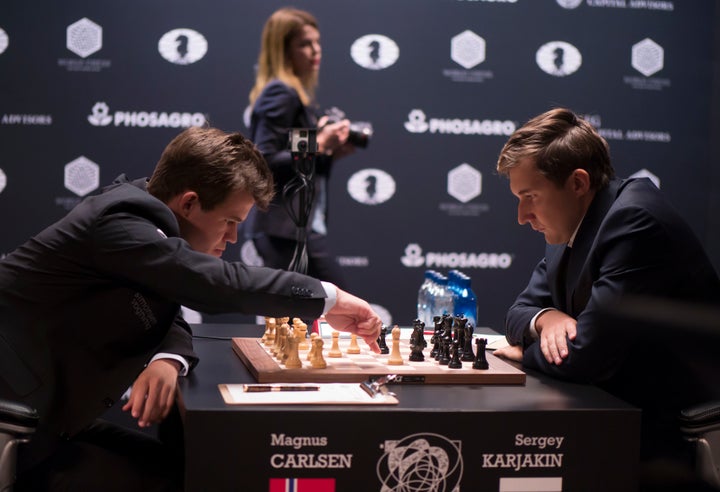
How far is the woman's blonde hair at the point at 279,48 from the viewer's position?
184 inches

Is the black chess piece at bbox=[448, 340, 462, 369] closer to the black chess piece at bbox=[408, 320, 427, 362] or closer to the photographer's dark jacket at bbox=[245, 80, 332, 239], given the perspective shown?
the black chess piece at bbox=[408, 320, 427, 362]

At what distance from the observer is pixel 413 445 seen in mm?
1802

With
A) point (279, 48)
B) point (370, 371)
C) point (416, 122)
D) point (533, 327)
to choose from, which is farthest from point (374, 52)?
point (370, 371)

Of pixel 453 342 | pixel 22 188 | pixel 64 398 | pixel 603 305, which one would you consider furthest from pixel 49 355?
pixel 22 188

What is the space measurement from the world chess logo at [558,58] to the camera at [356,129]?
3.76 feet

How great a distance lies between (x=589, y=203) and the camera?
2.46 metres

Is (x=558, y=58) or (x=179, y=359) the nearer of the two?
(x=179, y=359)

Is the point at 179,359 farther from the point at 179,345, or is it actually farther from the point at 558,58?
the point at 558,58

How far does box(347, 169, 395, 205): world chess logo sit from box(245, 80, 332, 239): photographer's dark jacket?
0.80 meters

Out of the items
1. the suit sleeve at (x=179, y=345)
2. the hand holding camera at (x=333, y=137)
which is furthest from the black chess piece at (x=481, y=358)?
the hand holding camera at (x=333, y=137)

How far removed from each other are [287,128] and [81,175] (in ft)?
4.75

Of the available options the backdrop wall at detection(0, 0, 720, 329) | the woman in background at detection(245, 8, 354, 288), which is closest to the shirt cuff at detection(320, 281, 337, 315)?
the woman in background at detection(245, 8, 354, 288)

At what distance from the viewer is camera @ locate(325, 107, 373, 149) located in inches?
184

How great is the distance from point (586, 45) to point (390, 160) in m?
1.42
